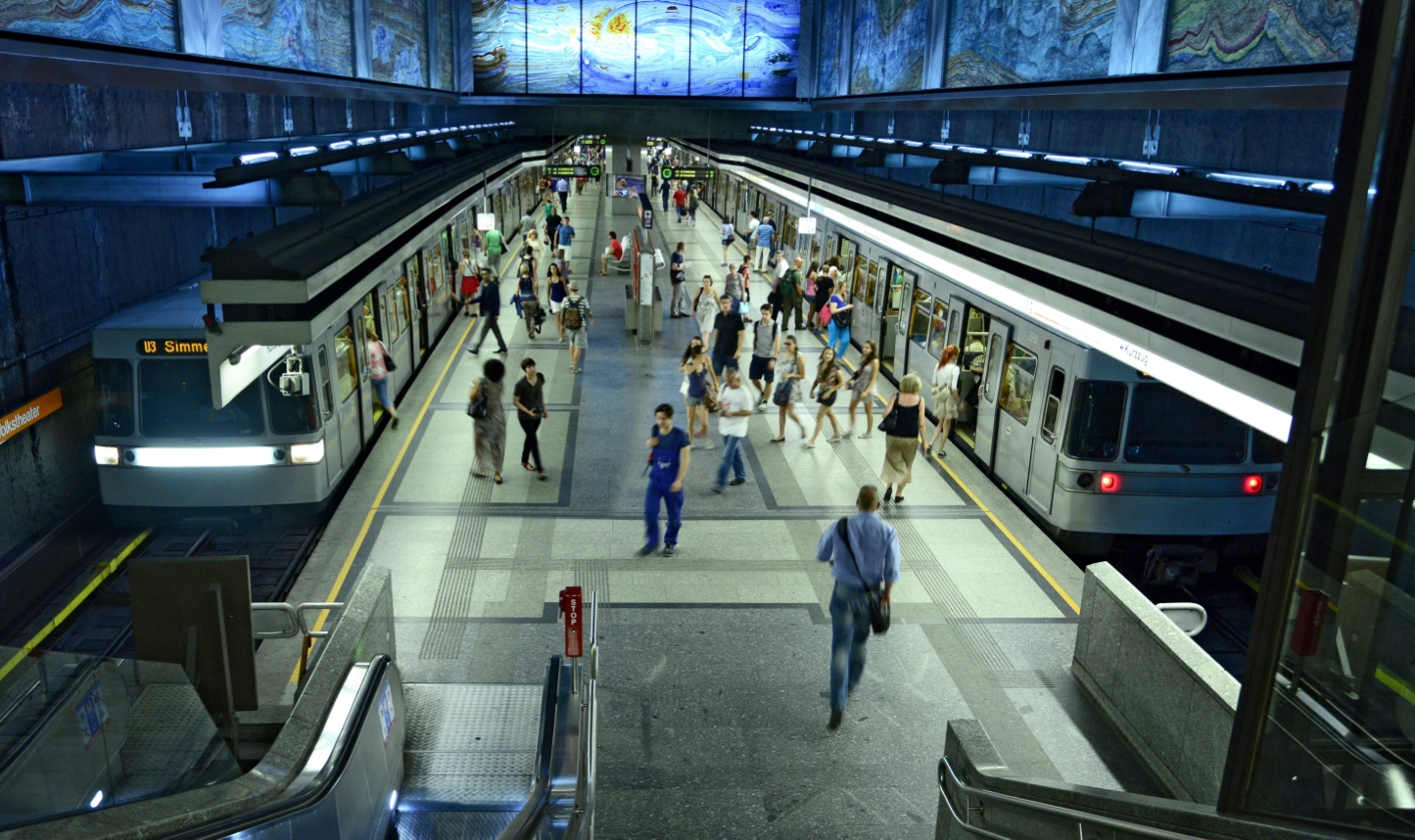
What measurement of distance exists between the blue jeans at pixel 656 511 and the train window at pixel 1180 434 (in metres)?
4.38

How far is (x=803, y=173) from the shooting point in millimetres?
21125

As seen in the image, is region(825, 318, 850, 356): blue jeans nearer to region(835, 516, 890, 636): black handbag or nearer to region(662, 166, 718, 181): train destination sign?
region(835, 516, 890, 636): black handbag

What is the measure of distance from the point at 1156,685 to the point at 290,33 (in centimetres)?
1647

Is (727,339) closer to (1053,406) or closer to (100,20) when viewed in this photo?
(1053,406)

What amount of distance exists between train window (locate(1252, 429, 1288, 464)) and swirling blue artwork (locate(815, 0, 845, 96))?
27.2m

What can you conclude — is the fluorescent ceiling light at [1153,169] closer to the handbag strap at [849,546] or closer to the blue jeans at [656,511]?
the handbag strap at [849,546]

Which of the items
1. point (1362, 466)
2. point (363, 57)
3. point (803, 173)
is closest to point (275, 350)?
point (1362, 466)

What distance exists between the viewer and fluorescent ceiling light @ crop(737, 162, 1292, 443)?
530 centimetres

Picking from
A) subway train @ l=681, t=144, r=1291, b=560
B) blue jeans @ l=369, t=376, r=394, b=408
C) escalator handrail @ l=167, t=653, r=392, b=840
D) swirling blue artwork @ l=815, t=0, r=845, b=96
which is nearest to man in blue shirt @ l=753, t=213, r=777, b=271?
swirling blue artwork @ l=815, t=0, r=845, b=96

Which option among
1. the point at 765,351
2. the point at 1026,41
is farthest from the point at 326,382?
the point at 1026,41

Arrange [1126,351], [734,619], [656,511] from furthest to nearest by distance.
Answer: [656,511], [734,619], [1126,351]

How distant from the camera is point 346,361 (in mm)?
12289

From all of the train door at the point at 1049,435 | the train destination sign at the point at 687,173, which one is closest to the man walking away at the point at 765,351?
the train door at the point at 1049,435

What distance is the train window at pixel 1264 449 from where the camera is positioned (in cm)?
1022
